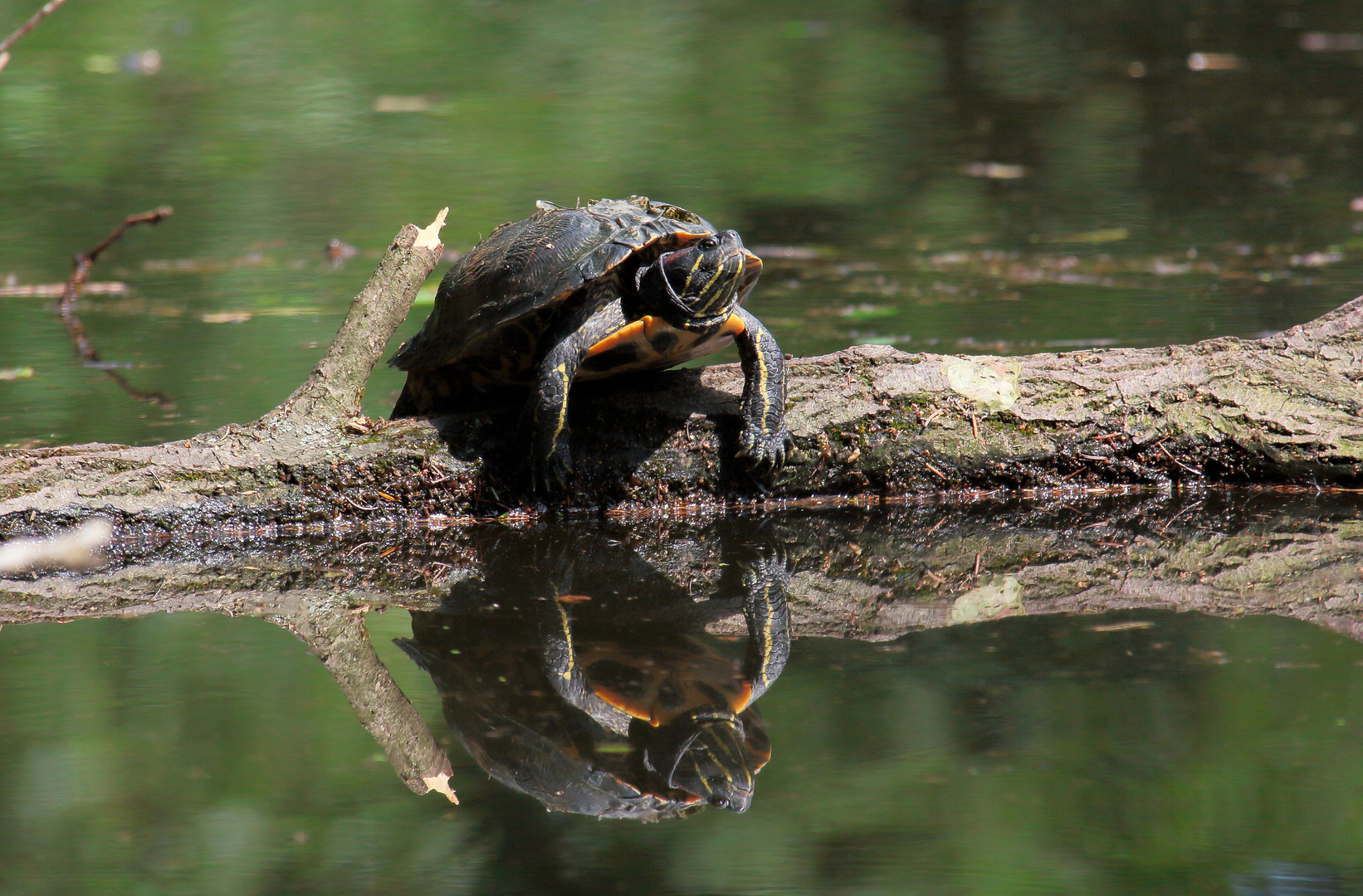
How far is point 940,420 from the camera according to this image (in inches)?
148

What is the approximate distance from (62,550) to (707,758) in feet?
6.25

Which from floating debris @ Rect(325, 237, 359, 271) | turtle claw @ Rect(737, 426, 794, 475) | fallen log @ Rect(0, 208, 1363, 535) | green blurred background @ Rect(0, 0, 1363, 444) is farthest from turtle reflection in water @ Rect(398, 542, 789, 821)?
floating debris @ Rect(325, 237, 359, 271)

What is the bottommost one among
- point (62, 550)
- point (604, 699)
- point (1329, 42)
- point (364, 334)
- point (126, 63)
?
point (1329, 42)

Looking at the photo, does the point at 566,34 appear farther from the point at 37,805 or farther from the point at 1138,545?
the point at 37,805

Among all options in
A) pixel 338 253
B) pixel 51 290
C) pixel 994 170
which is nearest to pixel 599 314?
pixel 338 253

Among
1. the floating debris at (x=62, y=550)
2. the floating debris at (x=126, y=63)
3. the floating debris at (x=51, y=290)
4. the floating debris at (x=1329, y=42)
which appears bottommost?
the floating debris at (x=1329, y=42)

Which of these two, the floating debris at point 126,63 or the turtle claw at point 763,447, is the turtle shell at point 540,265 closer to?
the turtle claw at point 763,447

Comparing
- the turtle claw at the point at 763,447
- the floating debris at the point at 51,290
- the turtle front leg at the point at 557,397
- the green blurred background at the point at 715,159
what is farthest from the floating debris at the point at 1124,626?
the floating debris at the point at 51,290

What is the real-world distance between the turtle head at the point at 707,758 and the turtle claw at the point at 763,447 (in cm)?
121

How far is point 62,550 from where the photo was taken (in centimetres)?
331

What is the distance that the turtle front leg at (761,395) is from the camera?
3.58m

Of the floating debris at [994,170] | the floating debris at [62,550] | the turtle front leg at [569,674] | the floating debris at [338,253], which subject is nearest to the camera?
the turtle front leg at [569,674]

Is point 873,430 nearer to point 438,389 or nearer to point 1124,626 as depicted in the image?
point 1124,626

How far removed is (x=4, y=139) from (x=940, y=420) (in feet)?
30.4
